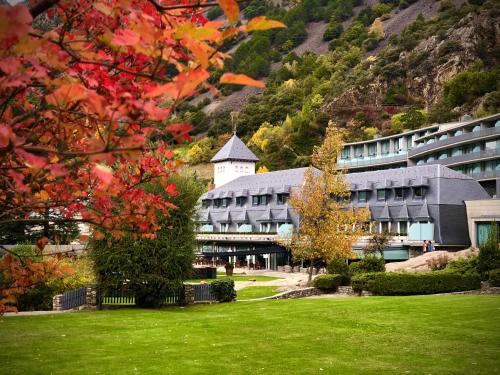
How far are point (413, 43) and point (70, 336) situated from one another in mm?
112429

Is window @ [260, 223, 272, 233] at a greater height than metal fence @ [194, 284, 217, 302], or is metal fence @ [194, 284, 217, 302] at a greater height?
window @ [260, 223, 272, 233]

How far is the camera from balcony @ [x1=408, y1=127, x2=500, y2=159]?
59.2m

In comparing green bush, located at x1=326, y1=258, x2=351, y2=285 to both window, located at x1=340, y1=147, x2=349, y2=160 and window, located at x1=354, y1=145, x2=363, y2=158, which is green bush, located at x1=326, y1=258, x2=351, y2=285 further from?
window, located at x1=340, y1=147, x2=349, y2=160

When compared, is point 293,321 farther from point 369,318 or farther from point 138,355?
point 138,355

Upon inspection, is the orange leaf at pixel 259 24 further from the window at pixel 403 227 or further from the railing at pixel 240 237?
the railing at pixel 240 237

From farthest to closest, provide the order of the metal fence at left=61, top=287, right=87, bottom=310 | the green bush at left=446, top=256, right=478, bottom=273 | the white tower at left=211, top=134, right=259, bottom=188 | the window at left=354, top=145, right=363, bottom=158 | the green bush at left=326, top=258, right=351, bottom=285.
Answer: the window at left=354, top=145, right=363, bottom=158 < the white tower at left=211, top=134, right=259, bottom=188 < the green bush at left=326, top=258, right=351, bottom=285 < the green bush at left=446, top=256, right=478, bottom=273 < the metal fence at left=61, top=287, right=87, bottom=310

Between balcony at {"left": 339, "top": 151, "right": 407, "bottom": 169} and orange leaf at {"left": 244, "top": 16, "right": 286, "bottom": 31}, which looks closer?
A: orange leaf at {"left": 244, "top": 16, "right": 286, "bottom": 31}

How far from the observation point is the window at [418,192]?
52.1 meters

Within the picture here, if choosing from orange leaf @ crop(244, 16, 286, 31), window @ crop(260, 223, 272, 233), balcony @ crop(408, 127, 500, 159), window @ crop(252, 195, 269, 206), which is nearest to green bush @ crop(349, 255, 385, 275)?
window @ crop(260, 223, 272, 233)

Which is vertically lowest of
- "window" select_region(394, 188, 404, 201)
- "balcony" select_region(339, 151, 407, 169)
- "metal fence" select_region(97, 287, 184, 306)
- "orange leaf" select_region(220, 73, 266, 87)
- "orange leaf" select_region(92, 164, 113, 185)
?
"metal fence" select_region(97, 287, 184, 306)

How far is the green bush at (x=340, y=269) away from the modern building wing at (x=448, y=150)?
79.1 feet

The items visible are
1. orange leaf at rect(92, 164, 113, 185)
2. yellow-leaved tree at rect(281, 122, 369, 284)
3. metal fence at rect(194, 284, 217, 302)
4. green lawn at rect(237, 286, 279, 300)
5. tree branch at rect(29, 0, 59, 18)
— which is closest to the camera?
orange leaf at rect(92, 164, 113, 185)

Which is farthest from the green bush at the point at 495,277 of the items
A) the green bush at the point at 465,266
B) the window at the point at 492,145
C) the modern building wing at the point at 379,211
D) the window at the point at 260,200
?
the window at the point at 260,200

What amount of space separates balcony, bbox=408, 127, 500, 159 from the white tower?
22275 millimetres
